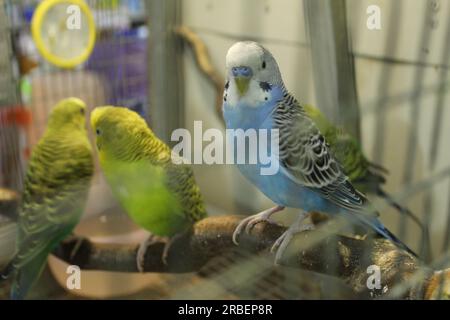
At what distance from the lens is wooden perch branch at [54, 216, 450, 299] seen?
0.72 metres

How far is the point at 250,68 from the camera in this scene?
2.18 feet

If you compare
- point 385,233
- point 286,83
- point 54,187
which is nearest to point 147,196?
point 54,187

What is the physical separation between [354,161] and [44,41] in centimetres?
58

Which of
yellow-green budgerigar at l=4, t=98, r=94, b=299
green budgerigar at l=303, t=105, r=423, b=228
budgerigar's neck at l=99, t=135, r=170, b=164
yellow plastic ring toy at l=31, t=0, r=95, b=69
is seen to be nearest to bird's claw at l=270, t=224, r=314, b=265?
green budgerigar at l=303, t=105, r=423, b=228

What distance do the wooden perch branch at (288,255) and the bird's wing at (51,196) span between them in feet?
0.13

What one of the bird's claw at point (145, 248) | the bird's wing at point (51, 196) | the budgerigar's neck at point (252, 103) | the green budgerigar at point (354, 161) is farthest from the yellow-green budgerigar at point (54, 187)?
the green budgerigar at point (354, 161)

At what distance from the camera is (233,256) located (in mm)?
803

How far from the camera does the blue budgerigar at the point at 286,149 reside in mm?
670

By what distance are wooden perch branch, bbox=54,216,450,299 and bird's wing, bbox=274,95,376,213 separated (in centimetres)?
7

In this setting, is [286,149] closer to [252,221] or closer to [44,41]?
[252,221]

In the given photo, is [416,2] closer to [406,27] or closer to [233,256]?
[406,27]

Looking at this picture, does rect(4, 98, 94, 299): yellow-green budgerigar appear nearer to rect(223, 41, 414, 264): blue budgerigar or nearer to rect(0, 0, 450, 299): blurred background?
rect(0, 0, 450, 299): blurred background

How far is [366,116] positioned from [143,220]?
0.42 meters
